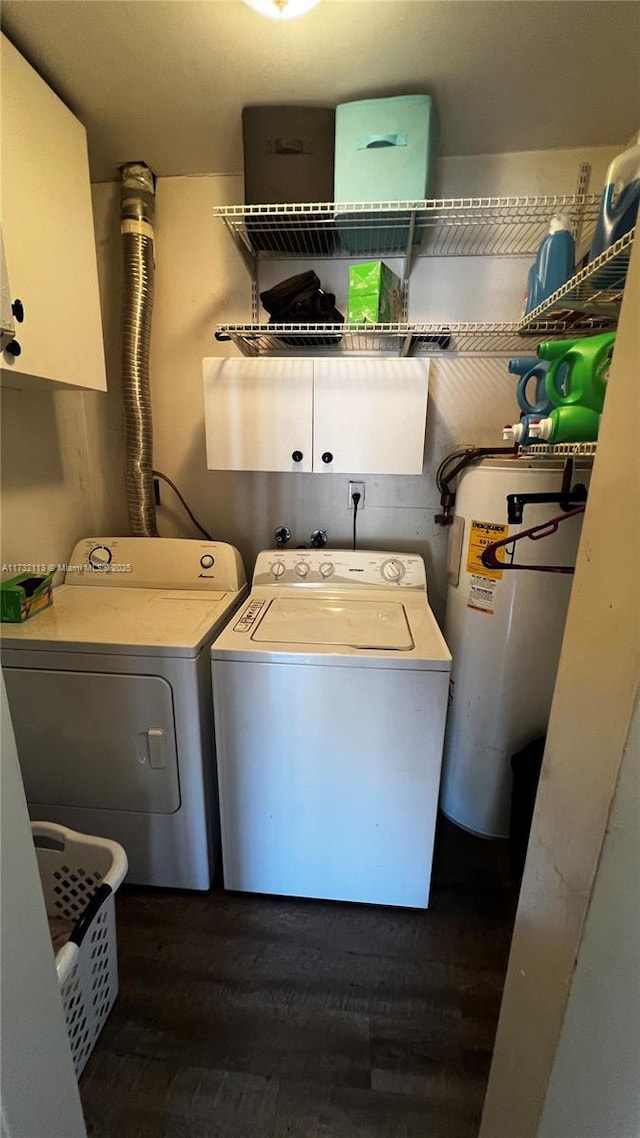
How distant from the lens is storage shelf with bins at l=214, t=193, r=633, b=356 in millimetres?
1421

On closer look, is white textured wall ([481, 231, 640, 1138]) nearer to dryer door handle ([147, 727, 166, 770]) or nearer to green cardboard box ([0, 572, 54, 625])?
dryer door handle ([147, 727, 166, 770])

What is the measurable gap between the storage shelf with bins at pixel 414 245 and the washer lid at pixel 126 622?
97cm

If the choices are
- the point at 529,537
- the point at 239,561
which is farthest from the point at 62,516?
the point at 529,537

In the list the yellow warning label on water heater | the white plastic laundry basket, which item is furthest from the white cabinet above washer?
the white plastic laundry basket

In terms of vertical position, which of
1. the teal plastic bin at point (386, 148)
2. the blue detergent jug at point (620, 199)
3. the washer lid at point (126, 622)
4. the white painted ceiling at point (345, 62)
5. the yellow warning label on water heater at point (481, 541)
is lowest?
the washer lid at point (126, 622)

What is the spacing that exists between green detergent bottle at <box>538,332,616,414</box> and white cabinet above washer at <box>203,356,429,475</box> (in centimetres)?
56

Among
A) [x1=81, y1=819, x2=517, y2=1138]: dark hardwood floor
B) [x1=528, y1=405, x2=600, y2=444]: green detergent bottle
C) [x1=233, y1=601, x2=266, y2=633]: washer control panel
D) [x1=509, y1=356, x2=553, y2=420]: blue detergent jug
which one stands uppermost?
[x1=509, y1=356, x2=553, y2=420]: blue detergent jug

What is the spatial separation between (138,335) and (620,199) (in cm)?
159

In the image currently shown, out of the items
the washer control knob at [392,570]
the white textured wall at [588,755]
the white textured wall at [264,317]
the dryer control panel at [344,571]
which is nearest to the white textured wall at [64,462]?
Answer: the white textured wall at [264,317]

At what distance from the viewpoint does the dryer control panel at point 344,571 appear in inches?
72.5

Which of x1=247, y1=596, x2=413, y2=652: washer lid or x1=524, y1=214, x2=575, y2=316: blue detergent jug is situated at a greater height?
x1=524, y1=214, x2=575, y2=316: blue detergent jug

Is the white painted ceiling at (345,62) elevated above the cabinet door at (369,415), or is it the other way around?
the white painted ceiling at (345,62)

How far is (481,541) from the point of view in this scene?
161cm

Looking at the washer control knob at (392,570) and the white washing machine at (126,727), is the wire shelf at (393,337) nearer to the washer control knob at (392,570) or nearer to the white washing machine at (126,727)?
the washer control knob at (392,570)
